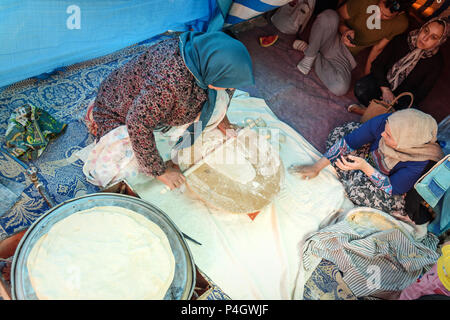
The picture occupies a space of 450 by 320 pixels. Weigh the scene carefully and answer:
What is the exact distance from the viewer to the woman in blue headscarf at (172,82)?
1370 mm

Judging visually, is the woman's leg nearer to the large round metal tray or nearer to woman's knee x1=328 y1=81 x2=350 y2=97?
woman's knee x1=328 y1=81 x2=350 y2=97

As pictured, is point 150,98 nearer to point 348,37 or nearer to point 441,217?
point 441,217

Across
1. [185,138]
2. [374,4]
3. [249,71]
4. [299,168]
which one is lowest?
[299,168]

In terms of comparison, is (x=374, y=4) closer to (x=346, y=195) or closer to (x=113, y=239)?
(x=346, y=195)

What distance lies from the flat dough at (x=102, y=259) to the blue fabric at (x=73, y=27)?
4.15 feet

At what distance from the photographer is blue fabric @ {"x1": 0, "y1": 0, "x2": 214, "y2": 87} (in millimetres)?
1633

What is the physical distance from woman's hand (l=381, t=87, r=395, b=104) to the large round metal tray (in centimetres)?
235

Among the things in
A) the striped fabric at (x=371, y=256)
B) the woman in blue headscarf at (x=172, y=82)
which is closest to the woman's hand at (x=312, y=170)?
the striped fabric at (x=371, y=256)

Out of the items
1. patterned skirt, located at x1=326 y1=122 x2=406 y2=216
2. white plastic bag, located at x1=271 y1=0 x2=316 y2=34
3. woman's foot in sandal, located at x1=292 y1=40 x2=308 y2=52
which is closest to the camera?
patterned skirt, located at x1=326 y1=122 x2=406 y2=216

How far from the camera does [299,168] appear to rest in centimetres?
207

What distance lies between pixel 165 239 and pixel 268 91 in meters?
1.95

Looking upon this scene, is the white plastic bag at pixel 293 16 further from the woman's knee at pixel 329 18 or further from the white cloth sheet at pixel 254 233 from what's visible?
the white cloth sheet at pixel 254 233

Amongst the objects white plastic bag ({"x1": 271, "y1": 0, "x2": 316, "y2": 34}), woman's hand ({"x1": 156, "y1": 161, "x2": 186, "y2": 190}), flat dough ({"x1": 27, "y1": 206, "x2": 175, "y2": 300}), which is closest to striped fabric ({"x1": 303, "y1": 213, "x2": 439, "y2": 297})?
woman's hand ({"x1": 156, "y1": 161, "x2": 186, "y2": 190})
